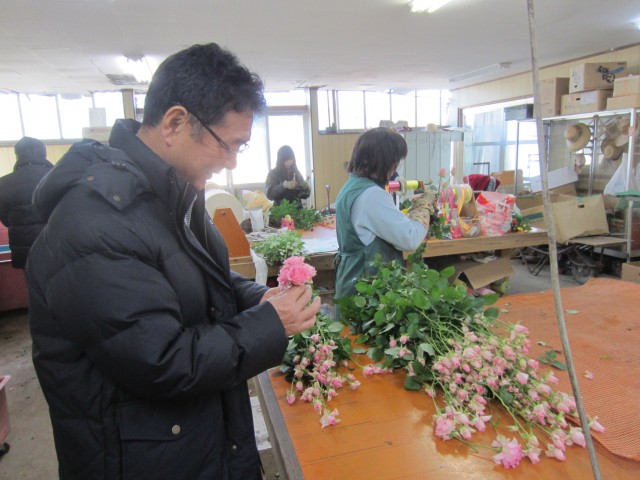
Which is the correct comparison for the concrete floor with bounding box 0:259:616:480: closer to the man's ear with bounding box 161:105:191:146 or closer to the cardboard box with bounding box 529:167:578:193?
the man's ear with bounding box 161:105:191:146

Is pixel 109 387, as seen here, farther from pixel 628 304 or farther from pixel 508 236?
pixel 508 236

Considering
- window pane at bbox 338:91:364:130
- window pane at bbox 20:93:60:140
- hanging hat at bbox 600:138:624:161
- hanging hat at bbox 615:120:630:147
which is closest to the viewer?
hanging hat at bbox 615:120:630:147

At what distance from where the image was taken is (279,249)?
2768 mm

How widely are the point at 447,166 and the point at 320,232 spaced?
5221mm

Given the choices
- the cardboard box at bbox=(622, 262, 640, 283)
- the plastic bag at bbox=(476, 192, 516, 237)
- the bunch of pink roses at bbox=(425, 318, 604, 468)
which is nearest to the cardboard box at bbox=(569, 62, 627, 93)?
the cardboard box at bbox=(622, 262, 640, 283)

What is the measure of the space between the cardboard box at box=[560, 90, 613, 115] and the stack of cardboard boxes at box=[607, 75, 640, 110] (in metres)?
0.19

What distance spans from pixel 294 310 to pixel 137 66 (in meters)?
5.83

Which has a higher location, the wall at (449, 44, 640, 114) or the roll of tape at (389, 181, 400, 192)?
the wall at (449, 44, 640, 114)

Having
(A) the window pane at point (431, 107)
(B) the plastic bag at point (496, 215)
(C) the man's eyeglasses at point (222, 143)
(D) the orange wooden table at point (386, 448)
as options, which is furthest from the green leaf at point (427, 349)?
(A) the window pane at point (431, 107)

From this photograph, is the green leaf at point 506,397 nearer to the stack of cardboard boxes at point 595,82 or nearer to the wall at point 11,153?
the stack of cardboard boxes at point 595,82

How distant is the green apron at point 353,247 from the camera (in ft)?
6.30

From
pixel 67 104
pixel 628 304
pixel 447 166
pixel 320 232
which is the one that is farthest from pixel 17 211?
pixel 447 166

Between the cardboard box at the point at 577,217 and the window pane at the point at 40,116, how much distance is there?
7.96 meters

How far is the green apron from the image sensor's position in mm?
1920
